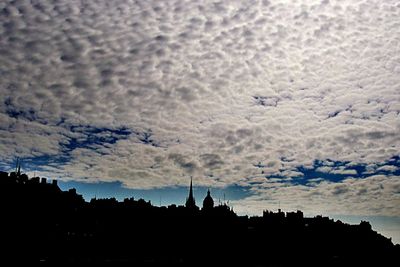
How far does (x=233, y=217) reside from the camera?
534 ft

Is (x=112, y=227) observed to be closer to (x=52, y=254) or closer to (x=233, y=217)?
(x=52, y=254)

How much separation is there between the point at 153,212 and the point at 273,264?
4116 cm

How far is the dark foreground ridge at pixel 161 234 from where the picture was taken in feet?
319

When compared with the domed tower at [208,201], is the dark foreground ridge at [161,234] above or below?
below

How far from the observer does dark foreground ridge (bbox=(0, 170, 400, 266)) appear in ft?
319

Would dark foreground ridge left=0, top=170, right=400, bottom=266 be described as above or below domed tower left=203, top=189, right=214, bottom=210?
below

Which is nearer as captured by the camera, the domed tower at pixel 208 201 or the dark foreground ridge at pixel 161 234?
the dark foreground ridge at pixel 161 234

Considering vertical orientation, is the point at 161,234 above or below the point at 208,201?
below

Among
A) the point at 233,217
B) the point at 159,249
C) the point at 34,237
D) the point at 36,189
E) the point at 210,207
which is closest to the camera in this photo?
the point at 34,237

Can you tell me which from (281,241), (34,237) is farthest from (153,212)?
(34,237)

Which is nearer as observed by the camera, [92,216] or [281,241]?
[92,216]

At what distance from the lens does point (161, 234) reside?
133 m

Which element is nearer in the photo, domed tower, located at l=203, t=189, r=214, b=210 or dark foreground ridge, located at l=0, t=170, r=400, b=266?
dark foreground ridge, located at l=0, t=170, r=400, b=266

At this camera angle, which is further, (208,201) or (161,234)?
(208,201)
